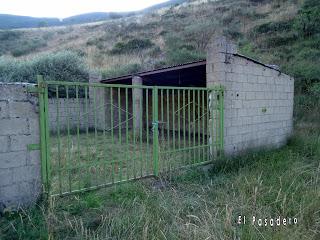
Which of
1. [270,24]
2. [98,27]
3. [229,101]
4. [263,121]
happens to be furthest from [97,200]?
[98,27]

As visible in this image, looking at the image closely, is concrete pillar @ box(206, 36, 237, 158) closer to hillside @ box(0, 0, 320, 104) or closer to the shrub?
hillside @ box(0, 0, 320, 104)

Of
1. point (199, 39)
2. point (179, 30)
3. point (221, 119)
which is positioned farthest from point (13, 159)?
point (179, 30)

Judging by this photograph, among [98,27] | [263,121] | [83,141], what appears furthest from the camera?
[98,27]

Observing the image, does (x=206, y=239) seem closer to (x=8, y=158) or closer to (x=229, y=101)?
(x=8, y=158)

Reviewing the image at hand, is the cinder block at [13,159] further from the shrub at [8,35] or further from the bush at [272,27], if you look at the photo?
the shrub at [8,35]

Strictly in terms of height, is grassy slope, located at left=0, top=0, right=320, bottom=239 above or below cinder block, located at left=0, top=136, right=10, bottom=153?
below

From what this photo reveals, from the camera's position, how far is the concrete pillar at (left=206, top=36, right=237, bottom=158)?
21.3ft

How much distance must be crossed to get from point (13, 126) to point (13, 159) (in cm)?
45

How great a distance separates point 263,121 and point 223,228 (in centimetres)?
510

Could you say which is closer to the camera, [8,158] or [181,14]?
[8,158]

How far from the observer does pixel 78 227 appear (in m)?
3.62

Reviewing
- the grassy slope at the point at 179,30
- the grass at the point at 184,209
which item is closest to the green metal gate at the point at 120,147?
the grass at the point at 184,209

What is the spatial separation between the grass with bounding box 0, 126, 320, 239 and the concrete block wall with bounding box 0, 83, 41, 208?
26 cm

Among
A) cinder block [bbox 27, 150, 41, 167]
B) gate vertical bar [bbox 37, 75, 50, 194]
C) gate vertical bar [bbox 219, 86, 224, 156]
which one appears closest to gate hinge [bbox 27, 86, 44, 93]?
gate vertical bar [bbox 37, 75, 50, 194]
